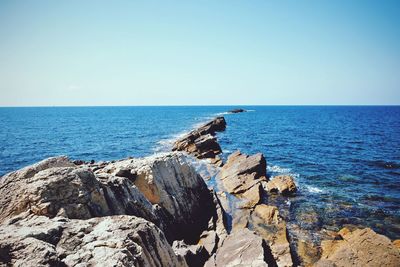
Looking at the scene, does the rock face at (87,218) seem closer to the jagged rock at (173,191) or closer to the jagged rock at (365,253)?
the jagged rock at (173,191)

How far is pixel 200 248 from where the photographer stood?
1333 cm

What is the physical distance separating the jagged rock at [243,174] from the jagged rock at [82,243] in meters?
18.6

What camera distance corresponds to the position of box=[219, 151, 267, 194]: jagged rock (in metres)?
25.8

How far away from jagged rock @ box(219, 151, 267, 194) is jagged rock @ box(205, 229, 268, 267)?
453 inches

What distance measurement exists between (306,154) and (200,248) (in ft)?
117

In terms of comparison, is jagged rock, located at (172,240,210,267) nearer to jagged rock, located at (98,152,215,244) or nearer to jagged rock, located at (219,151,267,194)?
jagged rock, located at (98,152,215,244)

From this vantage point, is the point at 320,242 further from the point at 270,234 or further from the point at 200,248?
the point at 200,248

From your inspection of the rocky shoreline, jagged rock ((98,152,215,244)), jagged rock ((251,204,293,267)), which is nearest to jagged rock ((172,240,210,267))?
the rocky shoreline

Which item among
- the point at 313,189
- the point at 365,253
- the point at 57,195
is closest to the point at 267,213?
the point at 365,253

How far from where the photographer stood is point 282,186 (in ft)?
83.6

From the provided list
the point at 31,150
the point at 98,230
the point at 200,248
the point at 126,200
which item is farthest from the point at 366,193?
the point at 31,150

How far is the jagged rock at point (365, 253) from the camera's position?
12.2 metres

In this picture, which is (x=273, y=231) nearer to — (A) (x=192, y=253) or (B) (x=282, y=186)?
(A) (x=192, y=253)

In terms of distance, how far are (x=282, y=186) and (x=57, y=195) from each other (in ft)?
72.0
